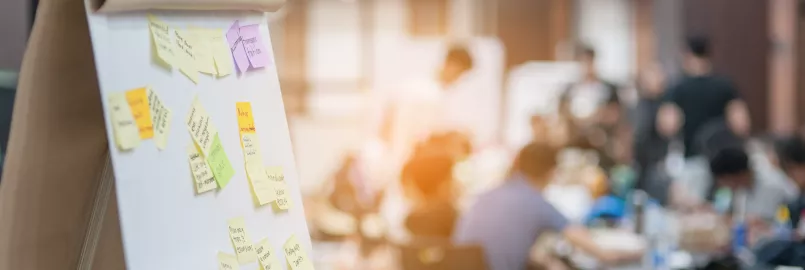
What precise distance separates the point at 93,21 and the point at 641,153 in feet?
20.0

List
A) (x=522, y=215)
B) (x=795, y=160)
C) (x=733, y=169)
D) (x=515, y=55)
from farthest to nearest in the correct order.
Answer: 1. (x=515, y=55)
2. (x=795, y=160)
3. (x=733, y=169)
4. (x=522, y=215)

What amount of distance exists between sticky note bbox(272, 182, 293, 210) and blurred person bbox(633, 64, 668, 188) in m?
4.68

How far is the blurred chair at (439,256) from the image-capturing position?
13.0 ft

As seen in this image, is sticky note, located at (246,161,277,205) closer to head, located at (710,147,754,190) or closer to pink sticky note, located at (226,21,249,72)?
pink sticky note, located at (226,21,249,72)

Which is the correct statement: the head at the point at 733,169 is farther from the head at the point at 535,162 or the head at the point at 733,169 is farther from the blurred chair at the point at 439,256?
the blurred chair at the point at 439,256

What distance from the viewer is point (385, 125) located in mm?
5844

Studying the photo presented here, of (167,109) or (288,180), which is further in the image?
(288,180)

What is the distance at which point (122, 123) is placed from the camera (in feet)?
5.18

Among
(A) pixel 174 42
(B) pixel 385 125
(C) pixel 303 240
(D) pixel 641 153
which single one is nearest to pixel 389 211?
(B) pixel 385 125

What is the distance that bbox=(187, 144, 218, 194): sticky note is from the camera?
175cm

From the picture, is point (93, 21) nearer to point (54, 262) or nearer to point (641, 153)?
point (54, 262)

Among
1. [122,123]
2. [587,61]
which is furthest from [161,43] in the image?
[587,61]

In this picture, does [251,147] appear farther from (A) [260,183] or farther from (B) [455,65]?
(B) [455,65]

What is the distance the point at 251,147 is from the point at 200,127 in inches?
6.6
